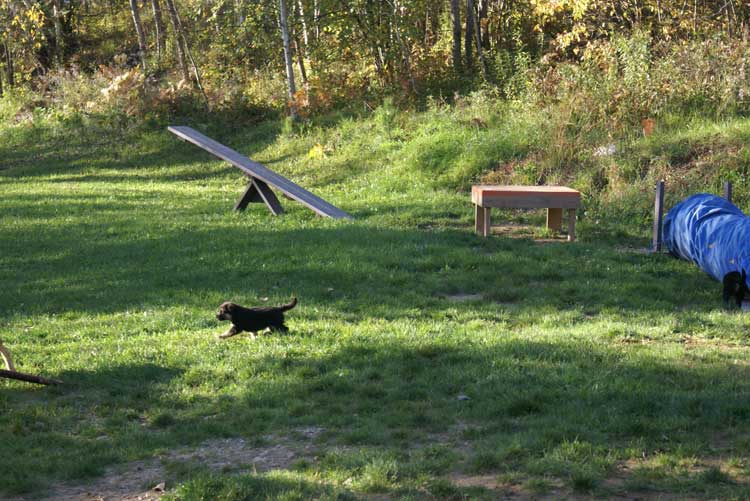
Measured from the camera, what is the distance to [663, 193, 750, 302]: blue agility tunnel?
929 centimetres

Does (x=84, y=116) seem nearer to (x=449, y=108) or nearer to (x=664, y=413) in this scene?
(x=449, y=108)

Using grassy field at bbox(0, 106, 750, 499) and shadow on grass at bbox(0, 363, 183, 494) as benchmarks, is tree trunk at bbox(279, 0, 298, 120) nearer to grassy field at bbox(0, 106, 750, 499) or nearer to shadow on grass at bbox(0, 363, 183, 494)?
grassy field at bbox(0, 106, 750, 499)

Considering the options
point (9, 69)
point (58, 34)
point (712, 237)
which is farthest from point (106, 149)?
point (712, 237)

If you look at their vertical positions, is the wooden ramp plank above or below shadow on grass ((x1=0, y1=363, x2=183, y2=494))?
above

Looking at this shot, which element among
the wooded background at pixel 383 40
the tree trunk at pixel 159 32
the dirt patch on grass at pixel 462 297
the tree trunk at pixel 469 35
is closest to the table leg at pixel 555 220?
the dirt patch on grass at pixel 462 297

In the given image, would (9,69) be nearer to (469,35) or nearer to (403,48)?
(403,48)

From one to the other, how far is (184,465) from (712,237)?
7132 millimetres

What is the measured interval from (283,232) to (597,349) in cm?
627

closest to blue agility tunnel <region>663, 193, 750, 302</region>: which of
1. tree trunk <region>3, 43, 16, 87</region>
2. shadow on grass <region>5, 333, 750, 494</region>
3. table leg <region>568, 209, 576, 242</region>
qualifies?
table leg <region>568, 209, 576, 242</region>

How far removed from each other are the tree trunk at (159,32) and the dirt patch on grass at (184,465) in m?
24.2

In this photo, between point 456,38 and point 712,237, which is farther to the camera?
point 456,38

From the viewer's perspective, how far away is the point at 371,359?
7055mm

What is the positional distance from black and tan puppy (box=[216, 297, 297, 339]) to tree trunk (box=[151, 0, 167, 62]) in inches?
864

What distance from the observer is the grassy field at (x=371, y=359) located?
4.98 m
